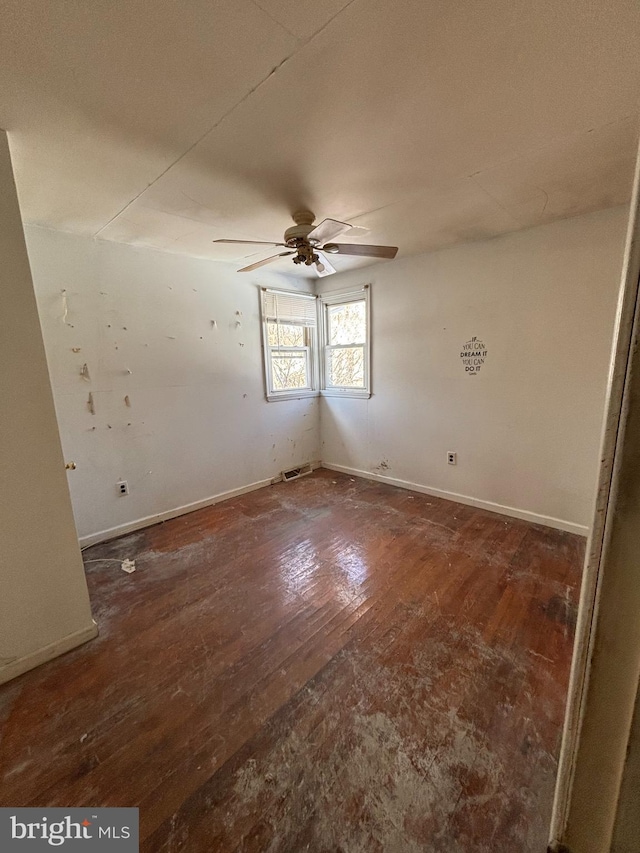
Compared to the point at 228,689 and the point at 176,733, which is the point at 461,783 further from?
the point at 176,733

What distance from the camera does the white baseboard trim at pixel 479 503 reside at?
2695 mm

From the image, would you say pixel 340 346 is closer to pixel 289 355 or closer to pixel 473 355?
pixel 289 355

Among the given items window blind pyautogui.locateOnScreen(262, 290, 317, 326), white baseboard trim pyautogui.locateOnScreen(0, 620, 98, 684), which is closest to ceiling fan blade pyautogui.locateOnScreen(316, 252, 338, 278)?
window blind pyautogui.locateOnScreen(262, 290, 317, 326)

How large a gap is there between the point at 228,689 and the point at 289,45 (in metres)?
2.47

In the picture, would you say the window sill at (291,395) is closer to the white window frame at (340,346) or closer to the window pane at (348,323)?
the white window frame at (340,346)

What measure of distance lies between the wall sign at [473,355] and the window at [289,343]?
1.89 metres

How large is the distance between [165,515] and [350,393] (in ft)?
7.94

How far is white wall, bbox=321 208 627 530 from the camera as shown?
2.44m

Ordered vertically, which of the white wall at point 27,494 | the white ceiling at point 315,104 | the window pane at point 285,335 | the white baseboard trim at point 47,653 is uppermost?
the white ceiling at point 315,104

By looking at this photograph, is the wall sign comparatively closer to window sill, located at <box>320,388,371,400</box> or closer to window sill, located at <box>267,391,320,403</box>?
window sill, located at <box>320,388,371,400</box>

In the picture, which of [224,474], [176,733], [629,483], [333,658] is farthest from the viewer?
[224,474]

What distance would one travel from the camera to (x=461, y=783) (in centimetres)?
111

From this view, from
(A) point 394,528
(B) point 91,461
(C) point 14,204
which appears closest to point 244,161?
(C) point 14,204

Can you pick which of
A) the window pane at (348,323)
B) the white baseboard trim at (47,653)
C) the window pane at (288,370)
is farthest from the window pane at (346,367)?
the white baseboard trim at (47,653)
